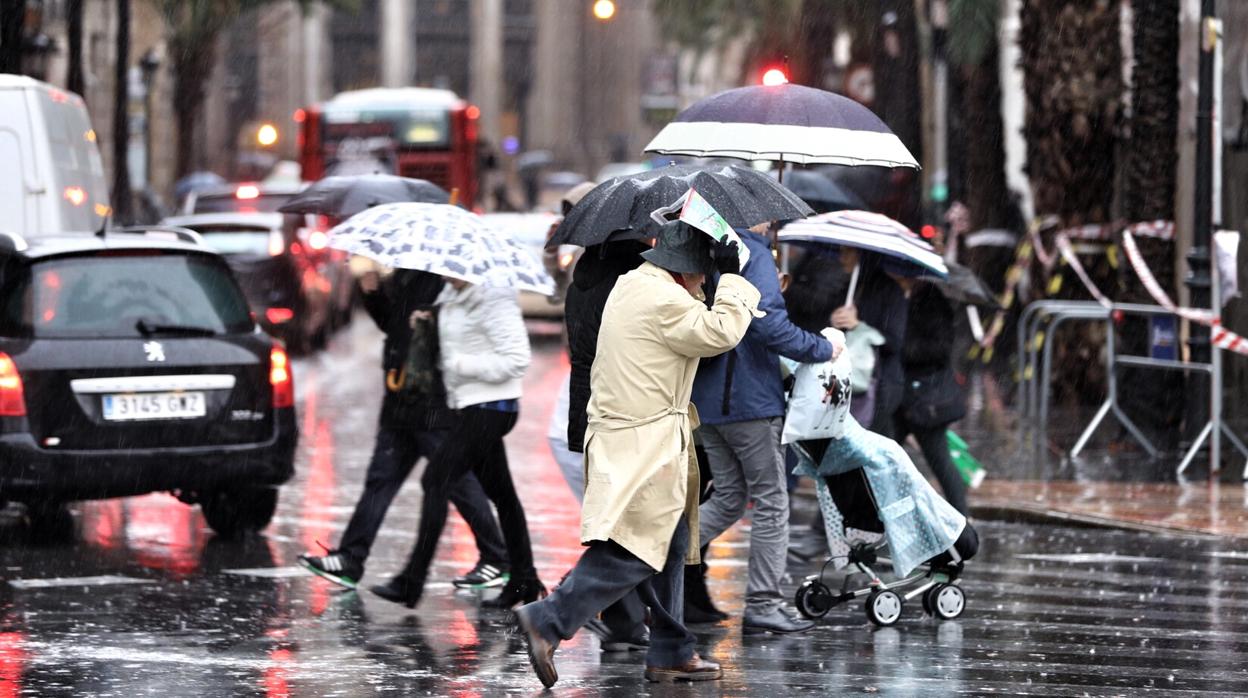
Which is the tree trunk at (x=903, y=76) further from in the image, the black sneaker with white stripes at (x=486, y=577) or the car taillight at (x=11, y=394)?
the car taillight at (x=11, y=394)

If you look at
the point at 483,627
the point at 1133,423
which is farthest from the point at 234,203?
the point at 483,627

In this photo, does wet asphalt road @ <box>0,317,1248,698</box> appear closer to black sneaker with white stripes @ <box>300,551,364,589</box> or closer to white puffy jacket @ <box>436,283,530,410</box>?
black sneaker with white stripes @ <box>300,551,364,589</box>

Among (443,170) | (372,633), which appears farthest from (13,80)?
(443,170)

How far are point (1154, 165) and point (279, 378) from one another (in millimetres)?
7541

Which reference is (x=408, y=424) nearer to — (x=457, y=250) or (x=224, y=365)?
(x=457, y=250)

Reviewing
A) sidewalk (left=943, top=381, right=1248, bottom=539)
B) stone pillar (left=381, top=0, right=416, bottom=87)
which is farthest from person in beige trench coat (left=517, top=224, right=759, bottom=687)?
stone pillar (left=381, top=0, right=416, bottom=87)

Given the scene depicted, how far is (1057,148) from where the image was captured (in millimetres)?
17766

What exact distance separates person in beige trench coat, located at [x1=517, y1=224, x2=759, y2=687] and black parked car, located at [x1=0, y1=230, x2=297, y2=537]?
3735mm

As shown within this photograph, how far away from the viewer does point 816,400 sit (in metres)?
8.25

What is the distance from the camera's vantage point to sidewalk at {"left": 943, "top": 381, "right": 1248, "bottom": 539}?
11609 mm

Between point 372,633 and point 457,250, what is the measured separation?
1539mm

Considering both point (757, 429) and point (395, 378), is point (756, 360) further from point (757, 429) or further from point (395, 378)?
point (395, 378)

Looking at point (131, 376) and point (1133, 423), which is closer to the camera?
point (131, 376)

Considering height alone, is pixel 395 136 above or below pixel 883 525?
above
